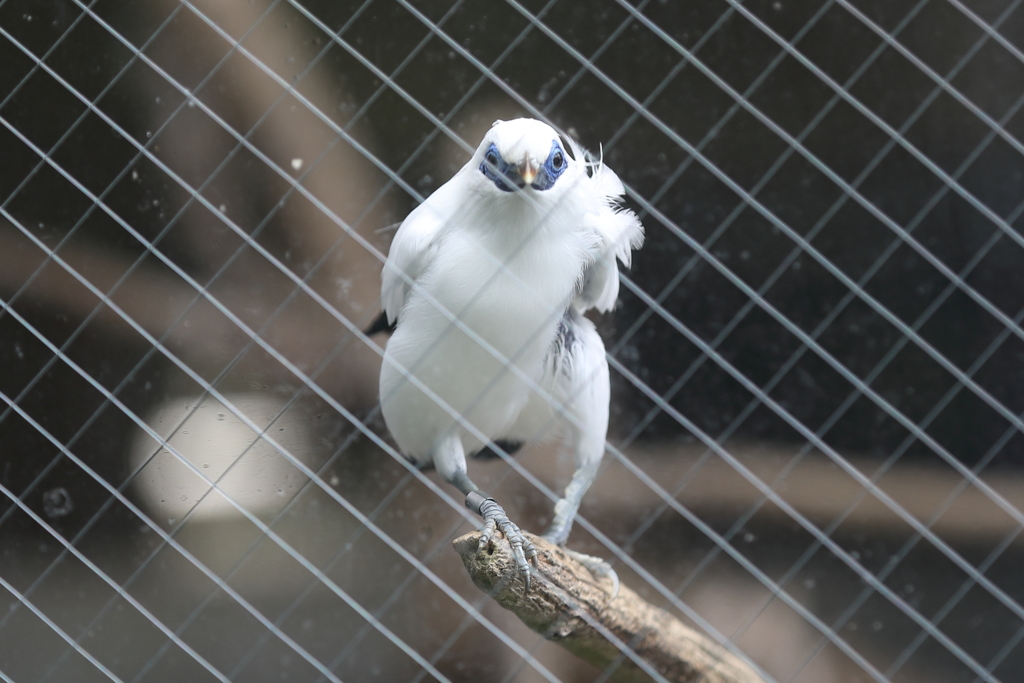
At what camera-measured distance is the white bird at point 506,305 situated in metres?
1.10

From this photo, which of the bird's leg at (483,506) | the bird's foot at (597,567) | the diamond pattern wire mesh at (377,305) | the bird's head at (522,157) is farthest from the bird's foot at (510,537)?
the bird's head at (522,157)

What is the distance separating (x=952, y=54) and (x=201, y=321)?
147 centimetres

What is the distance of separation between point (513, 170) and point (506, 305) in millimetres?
219

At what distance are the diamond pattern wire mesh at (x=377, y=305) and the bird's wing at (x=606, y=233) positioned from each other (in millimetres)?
137

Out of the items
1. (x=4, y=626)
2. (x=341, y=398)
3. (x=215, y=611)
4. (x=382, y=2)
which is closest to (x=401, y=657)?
(x=215, y=611)

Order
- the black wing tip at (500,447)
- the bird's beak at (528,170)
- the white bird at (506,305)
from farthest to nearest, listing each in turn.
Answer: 1. the black wing tip at (500,447)
2. the white bird at (506,305)
3. the bird's beak at (528,170)

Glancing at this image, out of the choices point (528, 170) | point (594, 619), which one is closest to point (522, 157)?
point (528, 170)

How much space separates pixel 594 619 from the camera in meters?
1.08

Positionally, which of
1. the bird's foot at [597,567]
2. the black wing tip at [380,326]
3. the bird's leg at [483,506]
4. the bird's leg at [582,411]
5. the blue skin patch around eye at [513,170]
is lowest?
the bird's leg at [483,506]

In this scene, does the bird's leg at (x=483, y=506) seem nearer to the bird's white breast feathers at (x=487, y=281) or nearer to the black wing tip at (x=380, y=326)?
the bird's white breast feathers at (x=487, y=281)

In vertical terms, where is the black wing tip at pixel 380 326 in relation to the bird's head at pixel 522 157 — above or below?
below

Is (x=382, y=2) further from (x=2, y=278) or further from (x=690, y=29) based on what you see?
(x=2, y=278)

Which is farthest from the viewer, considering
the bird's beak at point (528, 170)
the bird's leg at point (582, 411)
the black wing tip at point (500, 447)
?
the black wing tip at point (500, 447)

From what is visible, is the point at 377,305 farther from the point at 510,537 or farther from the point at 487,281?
the point at 510,537
